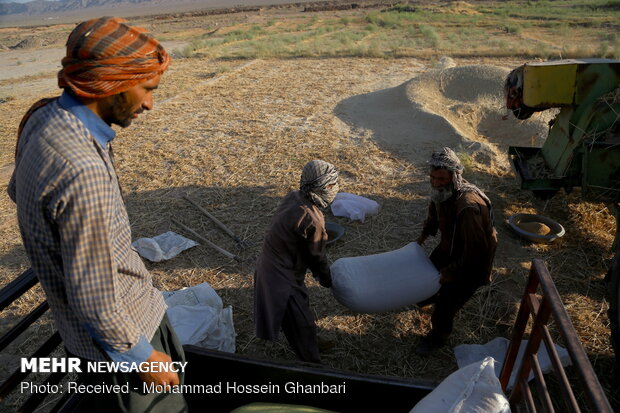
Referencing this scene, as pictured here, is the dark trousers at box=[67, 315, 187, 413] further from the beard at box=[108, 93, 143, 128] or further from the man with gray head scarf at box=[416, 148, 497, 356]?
the man with gray head scarf at box=[416, 148, 497, 356]

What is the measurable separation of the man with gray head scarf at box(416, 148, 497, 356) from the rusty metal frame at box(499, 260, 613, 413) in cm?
74

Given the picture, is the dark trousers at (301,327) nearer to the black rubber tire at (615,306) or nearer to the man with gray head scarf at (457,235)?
the man with gray head scarf at (457,235)

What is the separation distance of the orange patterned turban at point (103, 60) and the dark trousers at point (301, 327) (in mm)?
1785

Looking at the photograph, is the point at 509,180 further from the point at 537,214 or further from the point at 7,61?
the point at 7,61

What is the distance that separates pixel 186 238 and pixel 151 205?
1136 millimetres

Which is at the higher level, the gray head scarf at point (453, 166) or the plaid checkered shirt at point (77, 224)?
the plaid checkered shirt at point (77, 224)

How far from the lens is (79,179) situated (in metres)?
1.19

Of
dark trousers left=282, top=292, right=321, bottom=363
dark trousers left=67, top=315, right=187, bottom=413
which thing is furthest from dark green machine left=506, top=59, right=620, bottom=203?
dark trousers left=67, top=315, right=187, bottom=413

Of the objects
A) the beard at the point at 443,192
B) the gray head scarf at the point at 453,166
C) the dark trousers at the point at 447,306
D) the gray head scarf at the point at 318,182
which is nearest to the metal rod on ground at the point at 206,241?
the gray head scarf at the point at 318,182

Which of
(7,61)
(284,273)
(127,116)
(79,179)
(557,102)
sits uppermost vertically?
(127,116)

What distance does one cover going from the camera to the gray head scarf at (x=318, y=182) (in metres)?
2.53

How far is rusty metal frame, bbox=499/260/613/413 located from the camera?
1.21 metres

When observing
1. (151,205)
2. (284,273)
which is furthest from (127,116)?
(151,205)

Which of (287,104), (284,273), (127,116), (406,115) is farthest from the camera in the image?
(287,104)
